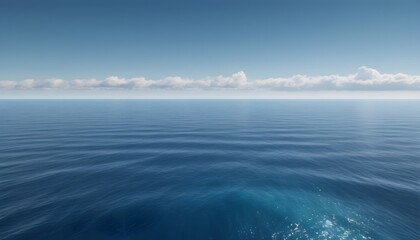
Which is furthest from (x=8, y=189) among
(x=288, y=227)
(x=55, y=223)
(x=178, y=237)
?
(x=288, y=227)

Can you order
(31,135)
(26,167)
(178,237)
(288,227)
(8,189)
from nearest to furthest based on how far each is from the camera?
(178,237) → (288,227) → (8,189) → (26,167) → (31,135)

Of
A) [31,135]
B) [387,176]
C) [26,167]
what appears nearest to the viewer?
[387,176]

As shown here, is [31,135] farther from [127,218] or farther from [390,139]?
[390,139]

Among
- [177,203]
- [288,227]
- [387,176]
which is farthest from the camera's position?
[387,176]

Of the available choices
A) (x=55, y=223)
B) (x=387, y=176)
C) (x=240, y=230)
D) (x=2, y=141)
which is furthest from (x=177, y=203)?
(x=2, y=141)

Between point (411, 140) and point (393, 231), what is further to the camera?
point (411, 140)

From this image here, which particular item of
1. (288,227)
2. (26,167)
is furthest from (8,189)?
(288,227)

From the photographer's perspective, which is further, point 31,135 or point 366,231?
point 31,135

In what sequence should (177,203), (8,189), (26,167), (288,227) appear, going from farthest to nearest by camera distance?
(26,167), (8,189), (177,203), (288,227)

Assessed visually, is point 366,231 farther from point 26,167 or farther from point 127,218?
point 26,167
